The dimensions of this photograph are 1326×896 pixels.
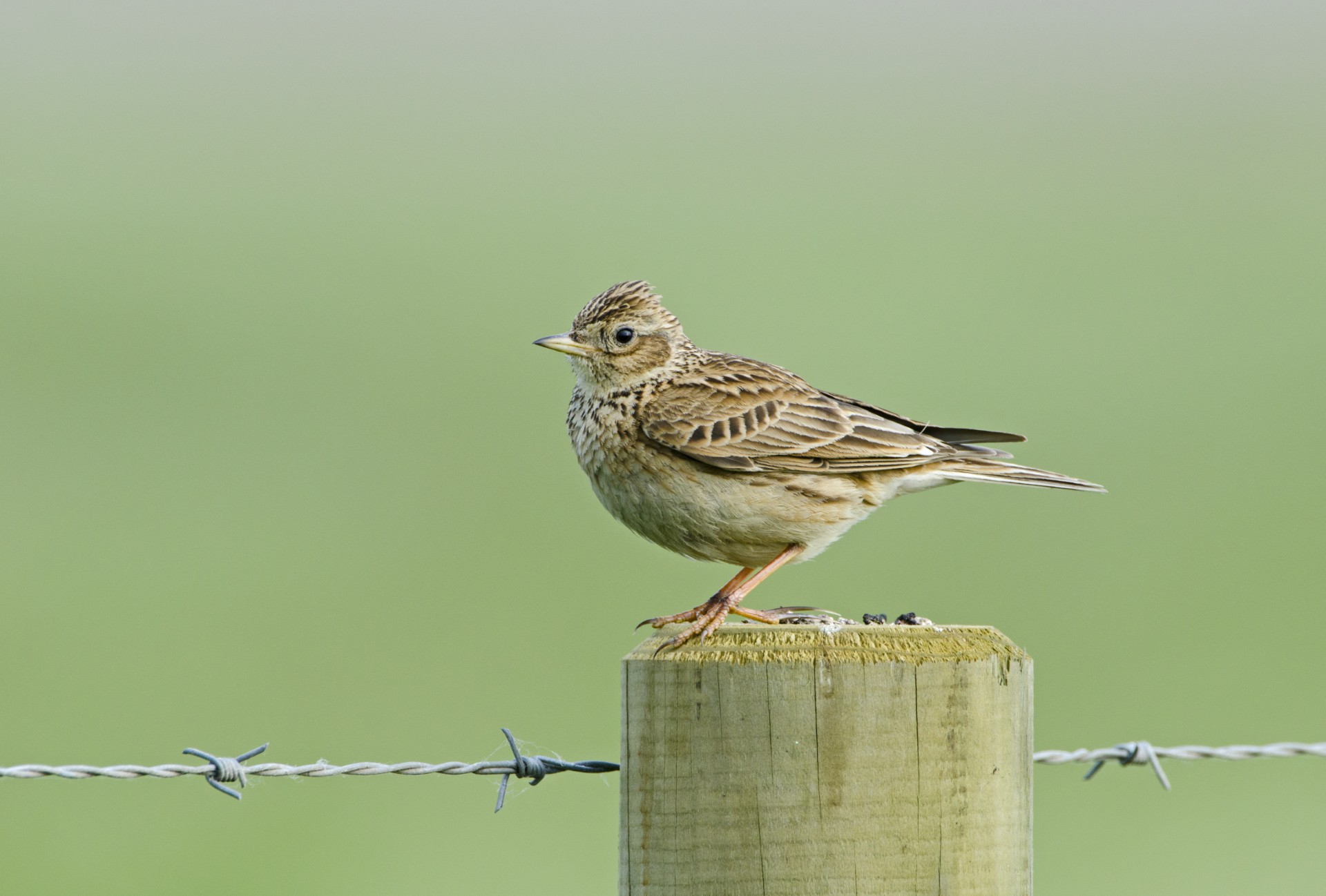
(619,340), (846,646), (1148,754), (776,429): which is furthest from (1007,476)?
(846,646)

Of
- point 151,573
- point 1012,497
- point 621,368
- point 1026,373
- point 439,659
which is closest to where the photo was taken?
point 621,368

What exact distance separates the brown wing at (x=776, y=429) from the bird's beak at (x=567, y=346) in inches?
15.7

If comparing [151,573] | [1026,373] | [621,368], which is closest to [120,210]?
[151,573]

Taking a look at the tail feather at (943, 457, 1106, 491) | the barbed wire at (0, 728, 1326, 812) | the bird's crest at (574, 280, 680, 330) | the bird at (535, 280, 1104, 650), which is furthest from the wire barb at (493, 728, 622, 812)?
the bird's crest at (574, 280, 680, 330)

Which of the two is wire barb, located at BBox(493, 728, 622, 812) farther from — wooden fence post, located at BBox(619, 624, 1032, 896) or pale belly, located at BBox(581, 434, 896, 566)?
pale belly, located at BBox(581, 434, 896, 566)

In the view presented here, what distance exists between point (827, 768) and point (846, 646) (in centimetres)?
27

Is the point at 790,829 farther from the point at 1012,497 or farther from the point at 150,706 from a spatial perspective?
the point at 1012,497

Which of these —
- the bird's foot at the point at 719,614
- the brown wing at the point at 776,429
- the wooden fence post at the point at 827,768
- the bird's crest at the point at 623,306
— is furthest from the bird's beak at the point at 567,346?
the wooden fence post at the point at 827,768

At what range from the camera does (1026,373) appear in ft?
58.6

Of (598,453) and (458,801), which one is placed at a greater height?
(598,453)

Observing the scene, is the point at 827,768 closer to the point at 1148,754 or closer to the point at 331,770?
the point at 331,770

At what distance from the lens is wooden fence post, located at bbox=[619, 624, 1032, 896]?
3322mm

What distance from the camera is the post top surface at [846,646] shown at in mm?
3361

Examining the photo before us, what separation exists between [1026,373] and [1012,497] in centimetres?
213
